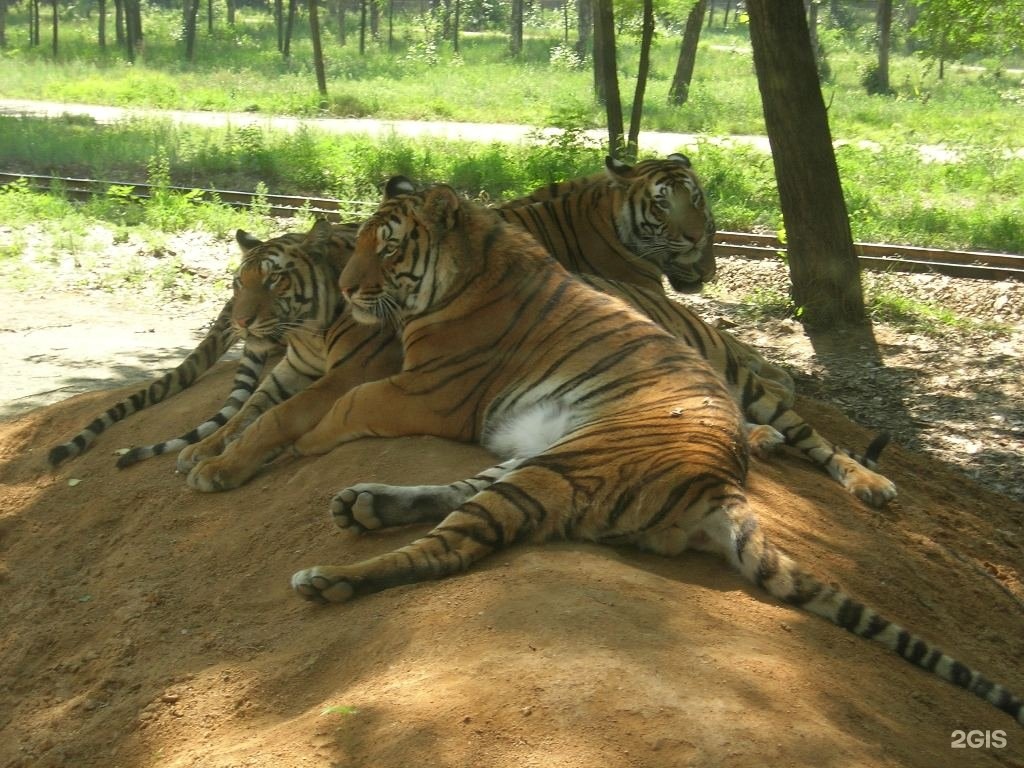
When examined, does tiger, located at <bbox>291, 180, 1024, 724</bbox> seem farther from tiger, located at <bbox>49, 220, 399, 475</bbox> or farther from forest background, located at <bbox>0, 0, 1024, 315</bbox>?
forest background, located at <bbox>0, 0, 1024, 315</bbox>

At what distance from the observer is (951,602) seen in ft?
16.2

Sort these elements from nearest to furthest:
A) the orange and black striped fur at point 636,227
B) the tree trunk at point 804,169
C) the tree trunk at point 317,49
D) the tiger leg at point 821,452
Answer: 1. the tiger leg at point 821,452
2. the orange and black striped fur at point 636,227
3. the tree trunk at point 804,169
4. the tree trunk at point 317,49

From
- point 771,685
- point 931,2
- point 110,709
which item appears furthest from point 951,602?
point 931,2

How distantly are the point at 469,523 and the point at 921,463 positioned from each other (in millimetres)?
4016

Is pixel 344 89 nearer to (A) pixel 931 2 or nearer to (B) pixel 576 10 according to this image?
(A) pixel 931 2

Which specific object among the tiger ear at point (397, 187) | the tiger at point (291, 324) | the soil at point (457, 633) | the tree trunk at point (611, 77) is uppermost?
the tree trunk at point (611, 77)

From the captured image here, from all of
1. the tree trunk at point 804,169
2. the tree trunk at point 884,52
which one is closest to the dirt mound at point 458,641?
the tree trunk at point 804,169

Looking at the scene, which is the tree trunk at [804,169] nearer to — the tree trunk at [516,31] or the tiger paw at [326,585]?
the tiger paw at [326,585]

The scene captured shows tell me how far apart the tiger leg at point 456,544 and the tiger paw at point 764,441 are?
178 centimetres

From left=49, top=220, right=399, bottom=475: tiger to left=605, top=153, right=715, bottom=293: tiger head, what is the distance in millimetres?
1910

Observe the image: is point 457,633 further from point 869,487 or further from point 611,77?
point 611,77

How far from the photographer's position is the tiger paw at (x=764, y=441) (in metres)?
5.75

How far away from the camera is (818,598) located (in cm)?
403

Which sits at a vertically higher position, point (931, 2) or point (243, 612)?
point (931, 2)
